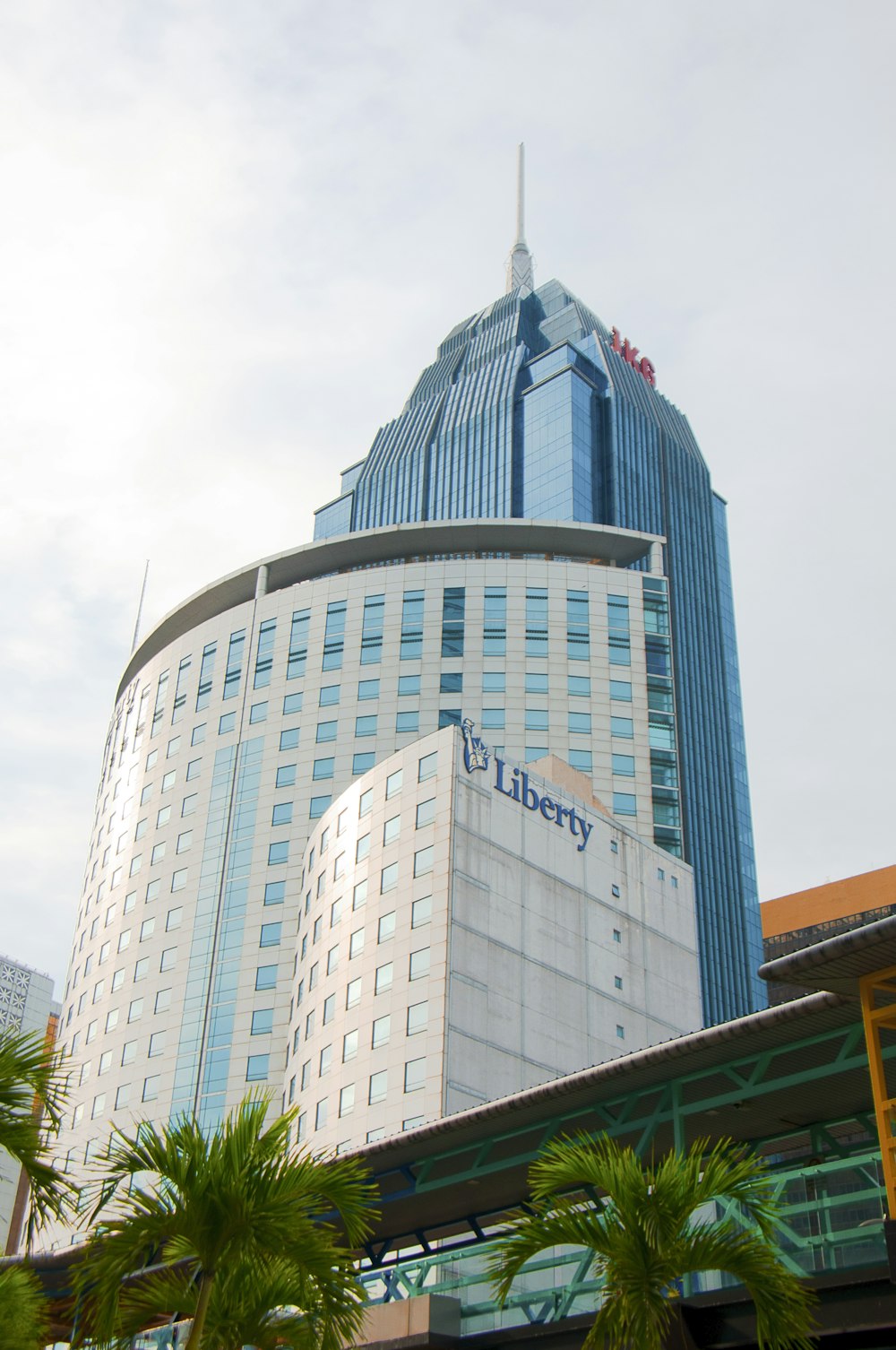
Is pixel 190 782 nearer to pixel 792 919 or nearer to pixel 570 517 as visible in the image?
pixel 570 517

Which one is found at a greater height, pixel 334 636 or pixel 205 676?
pixel 334 636

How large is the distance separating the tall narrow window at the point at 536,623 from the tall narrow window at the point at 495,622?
179cm

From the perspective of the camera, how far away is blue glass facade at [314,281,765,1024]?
477 ft

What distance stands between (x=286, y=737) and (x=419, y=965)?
42130mm

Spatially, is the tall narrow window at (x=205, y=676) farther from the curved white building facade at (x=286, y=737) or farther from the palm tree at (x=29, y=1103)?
the palm tree at (x=29, y=1103)

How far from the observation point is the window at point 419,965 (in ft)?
216

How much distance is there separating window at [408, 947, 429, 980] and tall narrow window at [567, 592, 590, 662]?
4364cm

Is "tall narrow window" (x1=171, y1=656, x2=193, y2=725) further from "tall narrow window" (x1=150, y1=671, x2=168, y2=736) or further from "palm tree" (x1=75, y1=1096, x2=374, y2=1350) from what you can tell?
"palm tree" (x1=75, y1=1096, x2=374, y2=1350)

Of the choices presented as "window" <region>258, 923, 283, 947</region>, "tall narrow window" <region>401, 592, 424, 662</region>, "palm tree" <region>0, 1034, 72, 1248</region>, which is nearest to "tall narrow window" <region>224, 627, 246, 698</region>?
"tall narrow window" <region>401, 592, 424, 662</region>

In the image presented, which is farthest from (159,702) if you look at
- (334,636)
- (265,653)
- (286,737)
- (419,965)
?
(419,965)

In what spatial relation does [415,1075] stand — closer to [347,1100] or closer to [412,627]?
[347,1100]

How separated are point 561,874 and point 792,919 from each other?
94612 millimetres

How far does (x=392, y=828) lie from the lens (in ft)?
240

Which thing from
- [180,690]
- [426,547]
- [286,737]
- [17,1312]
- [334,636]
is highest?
[426,547]
